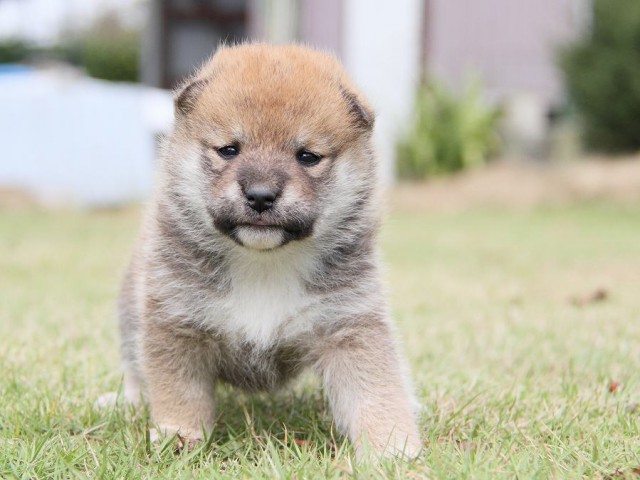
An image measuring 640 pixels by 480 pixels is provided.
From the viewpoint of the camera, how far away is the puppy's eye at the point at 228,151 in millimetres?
2648

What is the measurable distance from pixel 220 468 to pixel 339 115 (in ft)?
3.76

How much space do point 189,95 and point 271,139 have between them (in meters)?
0.41

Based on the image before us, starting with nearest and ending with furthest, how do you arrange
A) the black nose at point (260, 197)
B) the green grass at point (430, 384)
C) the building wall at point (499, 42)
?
the green grass at point (430, 384), the black nose at point (260, 197), the building wall at point (499, 42)

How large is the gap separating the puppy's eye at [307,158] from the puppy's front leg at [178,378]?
0.63 m

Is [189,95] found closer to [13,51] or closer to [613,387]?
[613,387]

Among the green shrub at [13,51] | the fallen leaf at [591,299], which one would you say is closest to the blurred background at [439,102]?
the fallen leaf at [591,299]

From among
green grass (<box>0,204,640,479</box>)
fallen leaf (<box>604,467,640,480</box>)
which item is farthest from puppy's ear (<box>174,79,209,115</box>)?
fallen leaf (<box>604,467,640,480</box>)

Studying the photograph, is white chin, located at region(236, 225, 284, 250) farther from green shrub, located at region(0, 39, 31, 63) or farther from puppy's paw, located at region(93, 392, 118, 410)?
green shrub, located at region(0, 39, 31, 63)

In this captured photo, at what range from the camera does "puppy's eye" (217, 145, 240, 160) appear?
265cm

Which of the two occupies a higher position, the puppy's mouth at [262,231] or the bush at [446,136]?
the puppy's mouth at [262,231]

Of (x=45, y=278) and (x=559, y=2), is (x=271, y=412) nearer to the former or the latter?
(x=45, y=278)

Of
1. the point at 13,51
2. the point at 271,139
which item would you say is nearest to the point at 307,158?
the point at 271,139

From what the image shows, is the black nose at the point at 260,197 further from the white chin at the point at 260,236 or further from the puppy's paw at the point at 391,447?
the puppy's paw at the point at 391,447

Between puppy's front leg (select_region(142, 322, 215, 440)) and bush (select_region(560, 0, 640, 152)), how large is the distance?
35.8 feet
